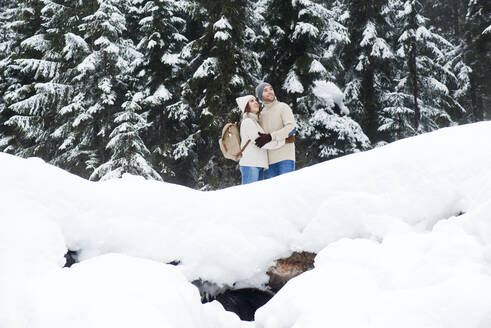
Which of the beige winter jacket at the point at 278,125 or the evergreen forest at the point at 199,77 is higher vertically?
the beige winter jacket at the point at 278,125

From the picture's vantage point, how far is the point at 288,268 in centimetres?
285

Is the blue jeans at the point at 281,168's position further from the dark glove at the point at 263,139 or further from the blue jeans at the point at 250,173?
the dark glove at the point at 263,139

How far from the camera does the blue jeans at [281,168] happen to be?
5047 millimetres

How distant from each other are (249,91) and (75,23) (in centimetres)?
620

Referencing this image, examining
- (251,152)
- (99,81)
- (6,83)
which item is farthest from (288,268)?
(6,83)

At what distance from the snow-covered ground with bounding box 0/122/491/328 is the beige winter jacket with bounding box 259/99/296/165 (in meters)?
1.73

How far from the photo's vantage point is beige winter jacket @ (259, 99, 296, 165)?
4.91 m

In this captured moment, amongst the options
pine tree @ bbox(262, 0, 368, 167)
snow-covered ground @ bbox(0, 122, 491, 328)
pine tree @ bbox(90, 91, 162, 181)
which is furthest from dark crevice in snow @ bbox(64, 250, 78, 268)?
pine tree @ bbox(262, 0, 368, 167)

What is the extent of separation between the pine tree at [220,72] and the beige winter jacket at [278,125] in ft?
16.1

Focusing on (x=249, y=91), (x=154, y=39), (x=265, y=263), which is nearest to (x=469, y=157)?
(x=265, y=263)

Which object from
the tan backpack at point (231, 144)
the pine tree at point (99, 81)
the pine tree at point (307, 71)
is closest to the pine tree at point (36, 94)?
the pine tree at point (99, 81)

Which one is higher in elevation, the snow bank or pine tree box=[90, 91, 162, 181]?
the snow bank

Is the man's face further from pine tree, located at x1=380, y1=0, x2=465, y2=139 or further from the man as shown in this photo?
pine tree, located at x1=380, y1=0, x2=465, y2=139

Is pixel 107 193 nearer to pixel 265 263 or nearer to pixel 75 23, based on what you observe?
pixel 265 263
